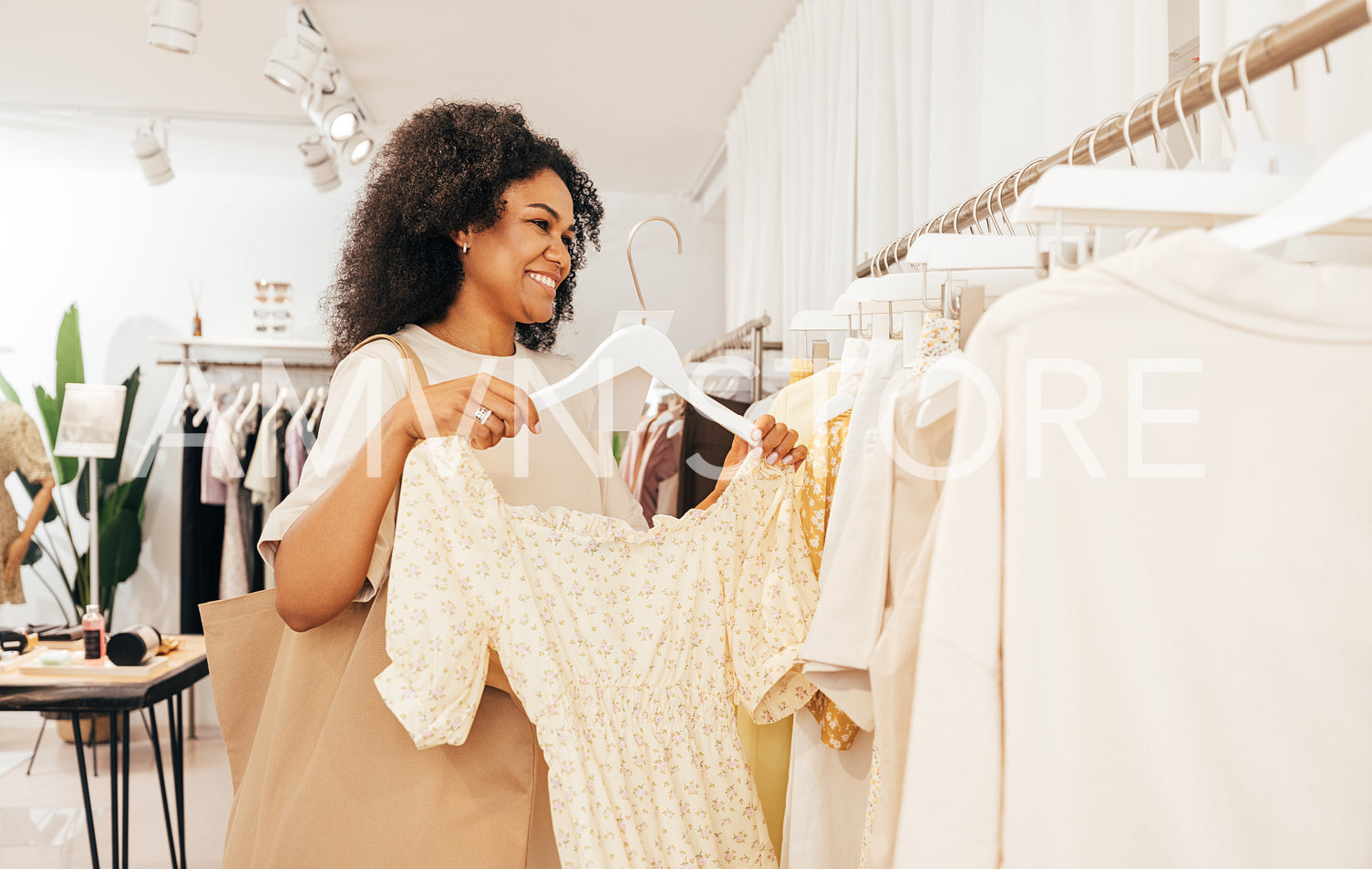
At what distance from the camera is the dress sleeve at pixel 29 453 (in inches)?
152

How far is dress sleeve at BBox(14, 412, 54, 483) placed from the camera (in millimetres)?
3861

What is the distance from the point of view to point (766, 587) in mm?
1075

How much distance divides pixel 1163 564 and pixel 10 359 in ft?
18.4

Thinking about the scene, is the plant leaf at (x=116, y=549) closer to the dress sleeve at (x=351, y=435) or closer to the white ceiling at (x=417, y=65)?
the white ceiling at (x=417, y=65)

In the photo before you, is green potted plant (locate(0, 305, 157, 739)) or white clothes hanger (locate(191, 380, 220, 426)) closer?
white clothes hanger (locate(191, 380, 220, 426))

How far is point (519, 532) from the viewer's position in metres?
1.00

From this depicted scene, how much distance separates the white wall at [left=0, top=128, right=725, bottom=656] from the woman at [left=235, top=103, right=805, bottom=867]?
11.0 feet

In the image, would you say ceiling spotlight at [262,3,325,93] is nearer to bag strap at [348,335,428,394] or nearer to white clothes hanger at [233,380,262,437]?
white clothes hanger at [233,380,262,437]

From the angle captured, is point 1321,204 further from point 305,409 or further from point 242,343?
point 242,343

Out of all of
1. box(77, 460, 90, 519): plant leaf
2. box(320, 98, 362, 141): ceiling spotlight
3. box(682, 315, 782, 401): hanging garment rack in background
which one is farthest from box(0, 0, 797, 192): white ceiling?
box(77, 460, 90, 519): plant leaf

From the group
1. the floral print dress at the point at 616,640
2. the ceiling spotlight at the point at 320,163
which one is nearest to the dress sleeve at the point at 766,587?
the floral print dress at the point at 616,640

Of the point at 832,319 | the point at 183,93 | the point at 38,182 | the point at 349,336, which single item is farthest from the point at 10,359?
the point at 832,319

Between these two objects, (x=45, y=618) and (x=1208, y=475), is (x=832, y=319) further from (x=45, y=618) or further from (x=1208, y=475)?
(x=45, y=618)

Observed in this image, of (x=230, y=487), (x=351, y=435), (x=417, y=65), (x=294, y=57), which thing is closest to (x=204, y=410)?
(x=230, y=487)
